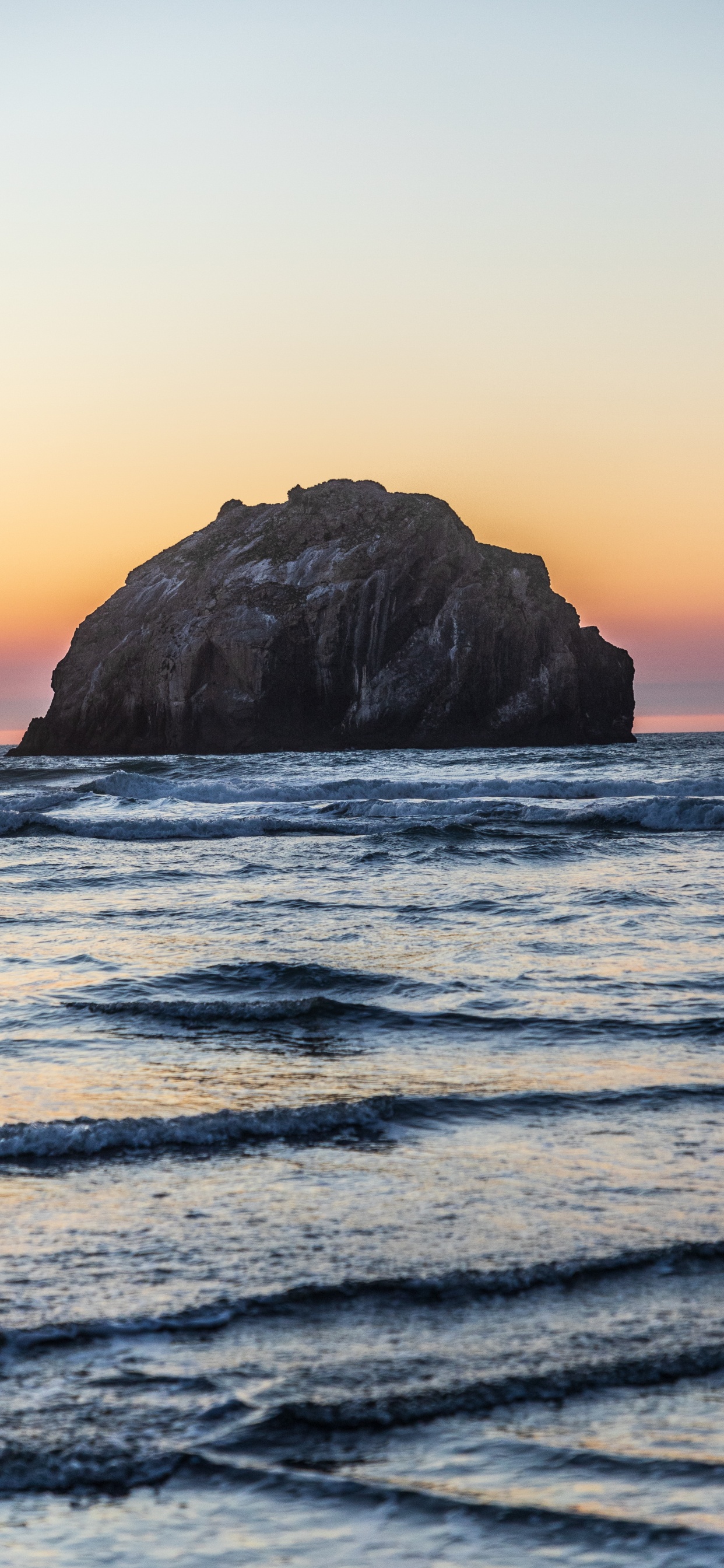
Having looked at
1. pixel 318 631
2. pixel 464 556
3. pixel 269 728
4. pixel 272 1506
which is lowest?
pixel 272 1506

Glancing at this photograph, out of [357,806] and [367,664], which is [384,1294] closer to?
[357,806]

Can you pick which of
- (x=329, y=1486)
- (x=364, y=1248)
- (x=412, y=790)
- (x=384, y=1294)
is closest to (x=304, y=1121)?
(x=364, y=1248)

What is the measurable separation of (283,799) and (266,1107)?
74.6ft

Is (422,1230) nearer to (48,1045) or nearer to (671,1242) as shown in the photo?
(671,1242)

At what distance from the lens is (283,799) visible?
90.6 feet

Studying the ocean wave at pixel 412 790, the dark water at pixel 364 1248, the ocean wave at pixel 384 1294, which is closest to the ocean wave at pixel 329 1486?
the dark water at pixel 364 1248

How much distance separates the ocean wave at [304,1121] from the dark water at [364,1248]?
0.02 metres

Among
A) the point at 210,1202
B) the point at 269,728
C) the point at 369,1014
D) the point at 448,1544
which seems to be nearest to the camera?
the point at 448,1544

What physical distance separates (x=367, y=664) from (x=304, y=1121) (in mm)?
78650

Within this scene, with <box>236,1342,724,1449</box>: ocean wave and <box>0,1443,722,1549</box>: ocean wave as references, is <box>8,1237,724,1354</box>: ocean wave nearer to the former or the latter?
<box>236,1342,724,1449</box>: ocean wave

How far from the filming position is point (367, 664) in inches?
3260

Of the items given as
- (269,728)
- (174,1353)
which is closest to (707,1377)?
(174,1353)

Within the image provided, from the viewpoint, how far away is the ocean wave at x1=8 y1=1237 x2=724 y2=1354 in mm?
2979

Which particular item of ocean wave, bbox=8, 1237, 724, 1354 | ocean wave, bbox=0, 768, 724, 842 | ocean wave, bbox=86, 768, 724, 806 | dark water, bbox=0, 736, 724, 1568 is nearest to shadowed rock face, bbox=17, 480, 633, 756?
ocean wave, bbox=0, 768, 724, 842
